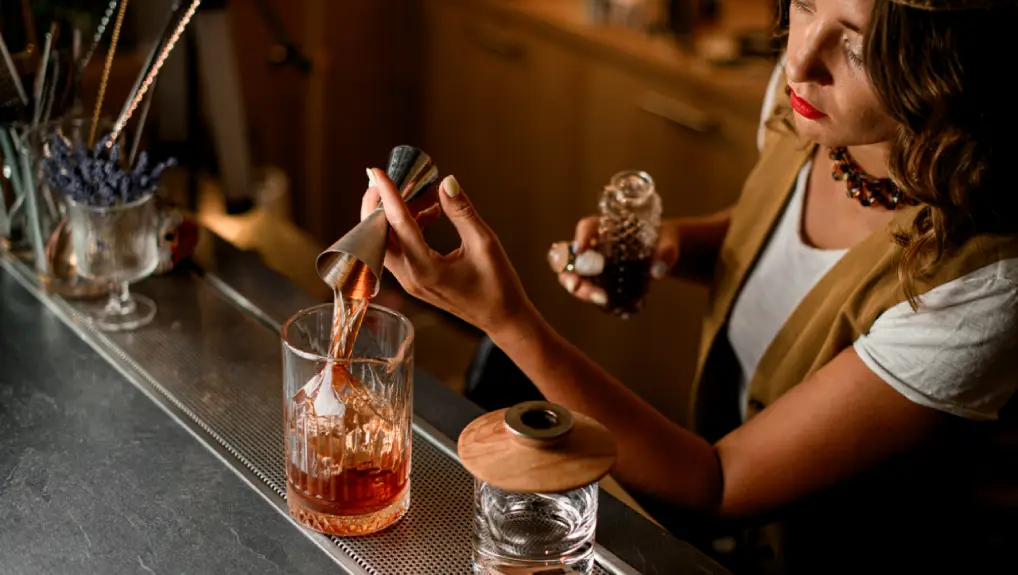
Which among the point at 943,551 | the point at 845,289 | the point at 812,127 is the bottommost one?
the point at 943,551

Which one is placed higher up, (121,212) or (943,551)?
(121,212)

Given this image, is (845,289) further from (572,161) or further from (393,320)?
(572,161)

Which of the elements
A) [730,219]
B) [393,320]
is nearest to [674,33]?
[730,219]

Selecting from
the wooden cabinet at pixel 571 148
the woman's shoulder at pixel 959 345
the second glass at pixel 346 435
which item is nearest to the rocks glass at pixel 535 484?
the second glass at pixel 346 435

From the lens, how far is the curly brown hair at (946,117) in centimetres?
107

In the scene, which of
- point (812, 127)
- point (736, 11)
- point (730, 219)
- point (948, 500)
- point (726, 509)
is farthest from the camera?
point (736, 11)

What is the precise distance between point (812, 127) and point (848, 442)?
358 millimetres

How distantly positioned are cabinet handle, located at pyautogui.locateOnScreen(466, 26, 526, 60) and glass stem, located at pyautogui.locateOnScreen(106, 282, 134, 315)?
172cm

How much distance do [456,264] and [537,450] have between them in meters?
0.26

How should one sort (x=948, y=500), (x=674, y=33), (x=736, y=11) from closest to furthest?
(x=948, y=500) → (x=674, y=33) → (x=736, y=11)

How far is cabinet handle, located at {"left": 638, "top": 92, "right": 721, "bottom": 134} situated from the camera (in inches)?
99.3

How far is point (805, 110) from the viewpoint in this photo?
1.21 meters

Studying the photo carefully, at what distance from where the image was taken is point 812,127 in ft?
4.00

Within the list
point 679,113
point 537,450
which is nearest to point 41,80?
point 537,450
